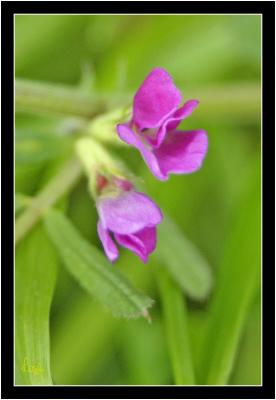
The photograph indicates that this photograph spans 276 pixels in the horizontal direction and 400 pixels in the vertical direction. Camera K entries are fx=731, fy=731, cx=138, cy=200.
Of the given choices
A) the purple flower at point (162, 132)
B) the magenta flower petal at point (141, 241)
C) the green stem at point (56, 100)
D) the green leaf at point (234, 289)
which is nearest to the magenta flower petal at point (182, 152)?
the purple flower at point (162, 132)

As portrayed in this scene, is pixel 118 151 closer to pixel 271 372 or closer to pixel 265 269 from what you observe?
pixel 265 269

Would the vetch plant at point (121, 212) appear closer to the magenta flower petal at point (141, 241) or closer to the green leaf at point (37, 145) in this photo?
the magenta flower petal at point (141, 241)

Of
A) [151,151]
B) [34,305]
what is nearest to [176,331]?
[34,305]

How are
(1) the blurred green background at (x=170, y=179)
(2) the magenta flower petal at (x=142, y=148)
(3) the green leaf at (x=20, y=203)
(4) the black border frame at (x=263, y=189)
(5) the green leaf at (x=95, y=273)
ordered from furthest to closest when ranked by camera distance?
1. (1) the blurred green background at (x=170, y=179)
2. (3) the green leaf at (x=20, y=203)
3. (4) the black border frame at (x=263, y=189)
4. (5) the green leaf at (x=95, y=273)
5. (2) the magenta flower petal at (x=142, y=148)

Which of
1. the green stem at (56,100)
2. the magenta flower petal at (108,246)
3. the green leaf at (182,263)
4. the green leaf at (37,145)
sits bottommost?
the green leaf at (182,263)

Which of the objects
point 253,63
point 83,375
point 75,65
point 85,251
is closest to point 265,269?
point 85,251
